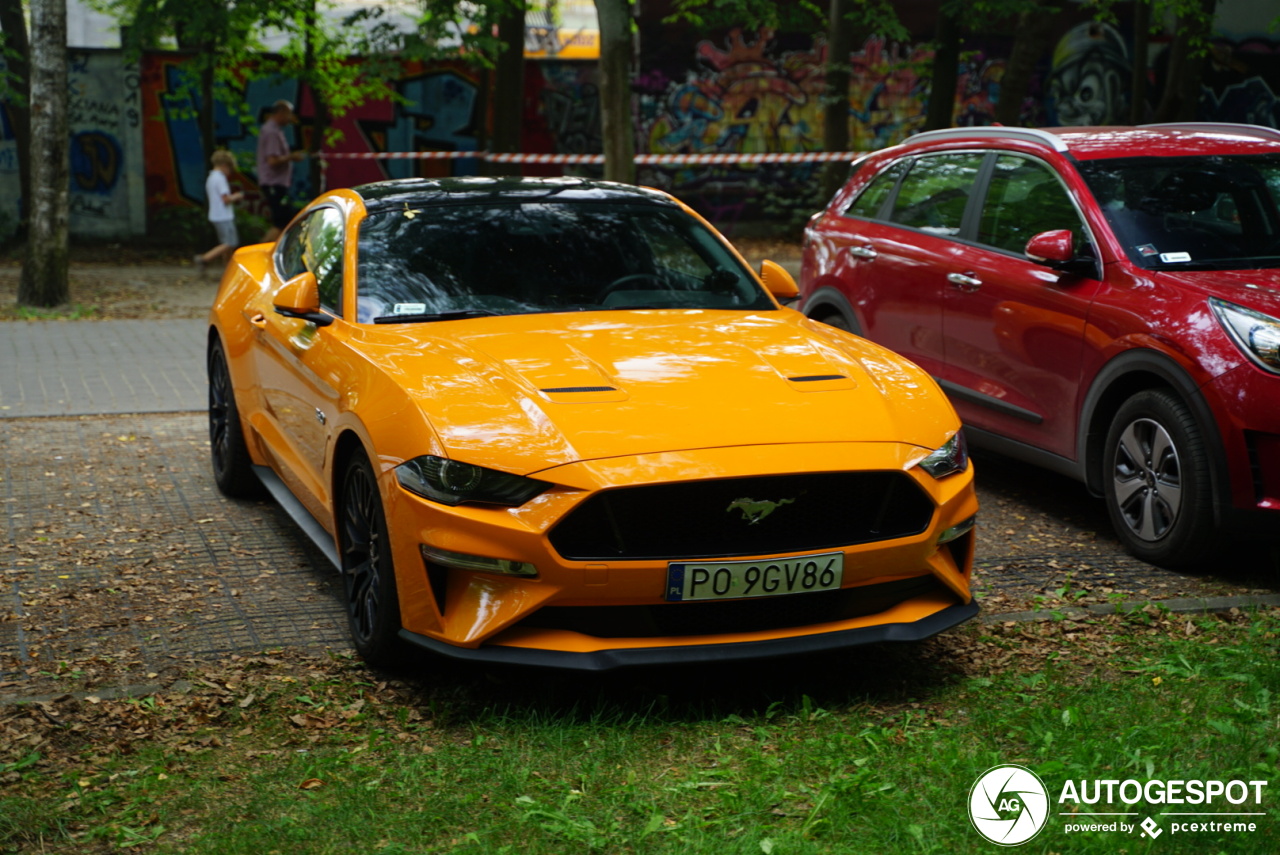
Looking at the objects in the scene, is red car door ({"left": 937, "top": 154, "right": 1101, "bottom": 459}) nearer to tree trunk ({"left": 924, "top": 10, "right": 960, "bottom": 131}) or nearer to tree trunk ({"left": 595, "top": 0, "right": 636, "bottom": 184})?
tree trunk ({"left": 595, "top": 0, "right": 636, "bottom": 184})

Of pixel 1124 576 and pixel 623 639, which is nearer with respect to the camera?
pixel 623 639

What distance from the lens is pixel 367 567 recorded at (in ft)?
15.3

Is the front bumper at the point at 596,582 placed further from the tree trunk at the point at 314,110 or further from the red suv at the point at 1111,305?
the tree trunk at the point at 314,110

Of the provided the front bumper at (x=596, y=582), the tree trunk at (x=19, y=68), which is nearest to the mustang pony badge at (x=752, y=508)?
the front bumper at (x=596, y=582)

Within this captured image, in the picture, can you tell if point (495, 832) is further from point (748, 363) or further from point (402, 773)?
point (748, 363)

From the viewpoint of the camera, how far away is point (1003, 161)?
7.12 meters

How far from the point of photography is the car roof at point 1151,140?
6.64 m

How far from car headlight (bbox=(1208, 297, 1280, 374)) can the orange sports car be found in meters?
1.40

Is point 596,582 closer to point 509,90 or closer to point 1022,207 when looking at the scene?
point 1022,207

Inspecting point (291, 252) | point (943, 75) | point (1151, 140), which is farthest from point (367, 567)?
point (943, 75)

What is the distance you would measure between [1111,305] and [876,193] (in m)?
2.46

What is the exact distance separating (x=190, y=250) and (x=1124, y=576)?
1854 cm

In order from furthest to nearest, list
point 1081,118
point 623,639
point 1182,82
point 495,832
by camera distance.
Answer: point 1081,118 < point 1182,82 < point 623,639 < point 495,832

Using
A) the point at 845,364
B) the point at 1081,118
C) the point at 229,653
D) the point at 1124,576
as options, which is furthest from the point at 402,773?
the point at 1081,118
